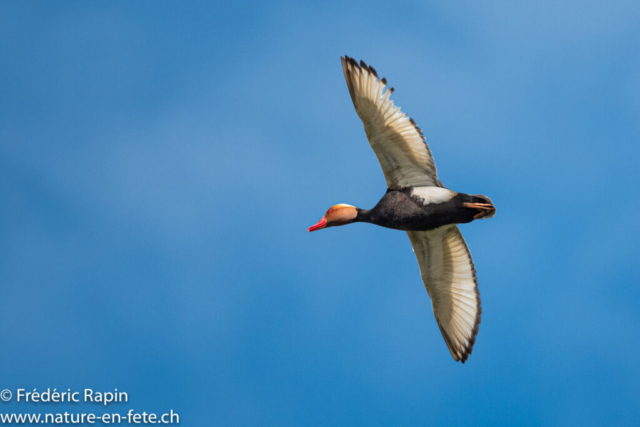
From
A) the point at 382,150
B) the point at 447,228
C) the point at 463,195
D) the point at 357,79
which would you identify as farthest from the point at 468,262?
the point at 357,79

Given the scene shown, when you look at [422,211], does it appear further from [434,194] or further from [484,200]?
[484,200]

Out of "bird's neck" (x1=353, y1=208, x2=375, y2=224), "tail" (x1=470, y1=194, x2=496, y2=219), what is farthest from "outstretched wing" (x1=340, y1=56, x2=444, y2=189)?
"bird's neck" (x1=353, y1=208, x2=375, y2=224)

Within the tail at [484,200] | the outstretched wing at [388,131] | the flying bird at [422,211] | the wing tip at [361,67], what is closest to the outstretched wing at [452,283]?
the flying bird at [422,211]

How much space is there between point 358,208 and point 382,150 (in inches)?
44.4

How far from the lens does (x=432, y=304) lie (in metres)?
11.5

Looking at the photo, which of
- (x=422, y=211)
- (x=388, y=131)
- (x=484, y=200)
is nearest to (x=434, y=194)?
(x=422, y=211)

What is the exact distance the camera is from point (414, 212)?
10.3 meters

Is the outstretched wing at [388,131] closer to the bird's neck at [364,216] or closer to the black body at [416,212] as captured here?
the black body at [416,212]

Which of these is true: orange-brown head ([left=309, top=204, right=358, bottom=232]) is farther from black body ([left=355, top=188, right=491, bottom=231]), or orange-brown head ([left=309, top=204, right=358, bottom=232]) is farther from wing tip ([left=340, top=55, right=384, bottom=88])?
wing tip ([left=340, top=55, right=384, bottom=88])

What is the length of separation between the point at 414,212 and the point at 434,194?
1.25ft

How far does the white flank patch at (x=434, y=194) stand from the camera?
1020cm

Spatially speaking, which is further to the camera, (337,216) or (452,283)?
(452,283)

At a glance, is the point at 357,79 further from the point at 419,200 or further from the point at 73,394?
the point at 73,394

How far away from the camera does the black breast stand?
1015 centimetres
